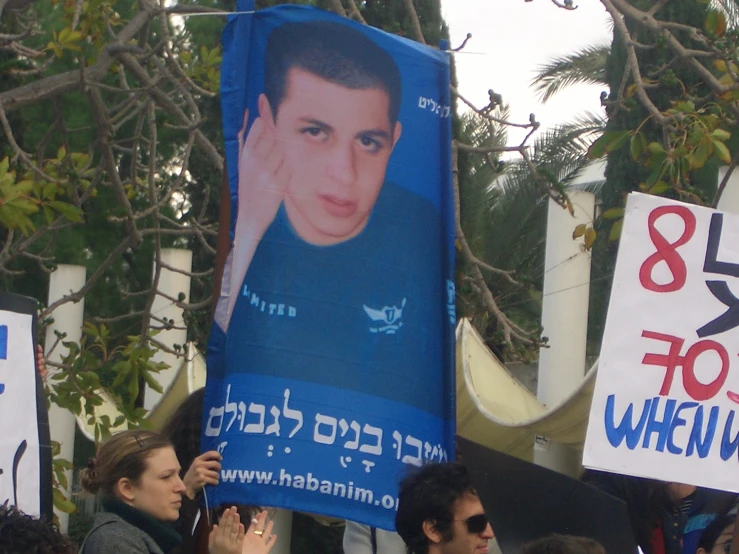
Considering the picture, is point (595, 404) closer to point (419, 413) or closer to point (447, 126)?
point (419, 413)

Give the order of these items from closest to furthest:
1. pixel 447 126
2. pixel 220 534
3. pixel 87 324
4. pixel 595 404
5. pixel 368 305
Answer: pixel 220 534
pixel 595 404
pixel 368 305
pixel 447 126
pixel 87 324

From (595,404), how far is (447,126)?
3.33 feet

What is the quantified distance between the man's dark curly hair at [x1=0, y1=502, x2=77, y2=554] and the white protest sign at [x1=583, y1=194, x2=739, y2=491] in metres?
1.47

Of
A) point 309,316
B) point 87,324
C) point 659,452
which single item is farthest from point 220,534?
point 87,324

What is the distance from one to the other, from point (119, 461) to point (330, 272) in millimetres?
786

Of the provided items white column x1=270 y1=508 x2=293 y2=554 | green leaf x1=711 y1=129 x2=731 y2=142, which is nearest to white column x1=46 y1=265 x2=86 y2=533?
white column x1=270 y1=508 x2=293 y2=554

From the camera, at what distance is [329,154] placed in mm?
3725

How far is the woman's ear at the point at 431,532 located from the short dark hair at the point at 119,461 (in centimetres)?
74

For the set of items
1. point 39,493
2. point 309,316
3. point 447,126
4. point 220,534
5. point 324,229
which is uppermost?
point 447,126

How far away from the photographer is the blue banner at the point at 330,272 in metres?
3.49

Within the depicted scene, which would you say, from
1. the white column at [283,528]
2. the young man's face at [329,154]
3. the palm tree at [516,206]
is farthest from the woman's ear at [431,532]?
the palm tree at [516,206]

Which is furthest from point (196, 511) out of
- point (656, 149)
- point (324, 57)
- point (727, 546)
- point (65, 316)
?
point (65, 316)

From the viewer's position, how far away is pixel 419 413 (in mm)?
3691

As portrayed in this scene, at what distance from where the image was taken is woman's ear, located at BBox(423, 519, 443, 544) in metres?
3.17
